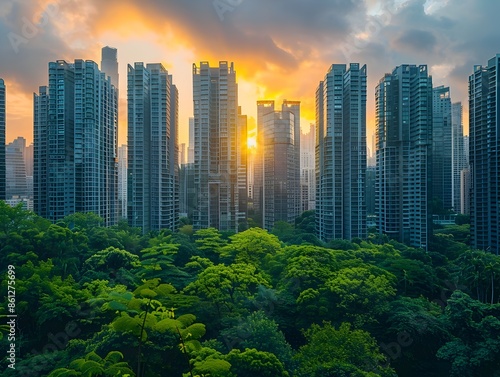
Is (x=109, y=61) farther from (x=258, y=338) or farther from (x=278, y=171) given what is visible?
(x=258, y=338)

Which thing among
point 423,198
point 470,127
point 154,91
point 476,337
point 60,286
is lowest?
point 476,337

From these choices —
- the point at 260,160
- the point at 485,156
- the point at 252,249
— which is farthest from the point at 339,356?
the point at 260,160

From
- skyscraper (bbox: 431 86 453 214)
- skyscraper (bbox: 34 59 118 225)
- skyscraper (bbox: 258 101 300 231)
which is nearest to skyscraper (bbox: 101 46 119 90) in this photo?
skyscraper (bbox: 34 59 118 225)

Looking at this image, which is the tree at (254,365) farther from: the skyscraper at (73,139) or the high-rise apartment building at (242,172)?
the high-rise apartment building at (242,172)

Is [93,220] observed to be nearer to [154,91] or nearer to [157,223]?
[157,223]

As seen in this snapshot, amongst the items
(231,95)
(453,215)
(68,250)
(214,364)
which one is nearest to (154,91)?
(231,95)

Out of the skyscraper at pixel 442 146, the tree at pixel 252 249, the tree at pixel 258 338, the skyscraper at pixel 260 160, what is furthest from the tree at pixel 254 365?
the skyscraper at pixel 442 146
